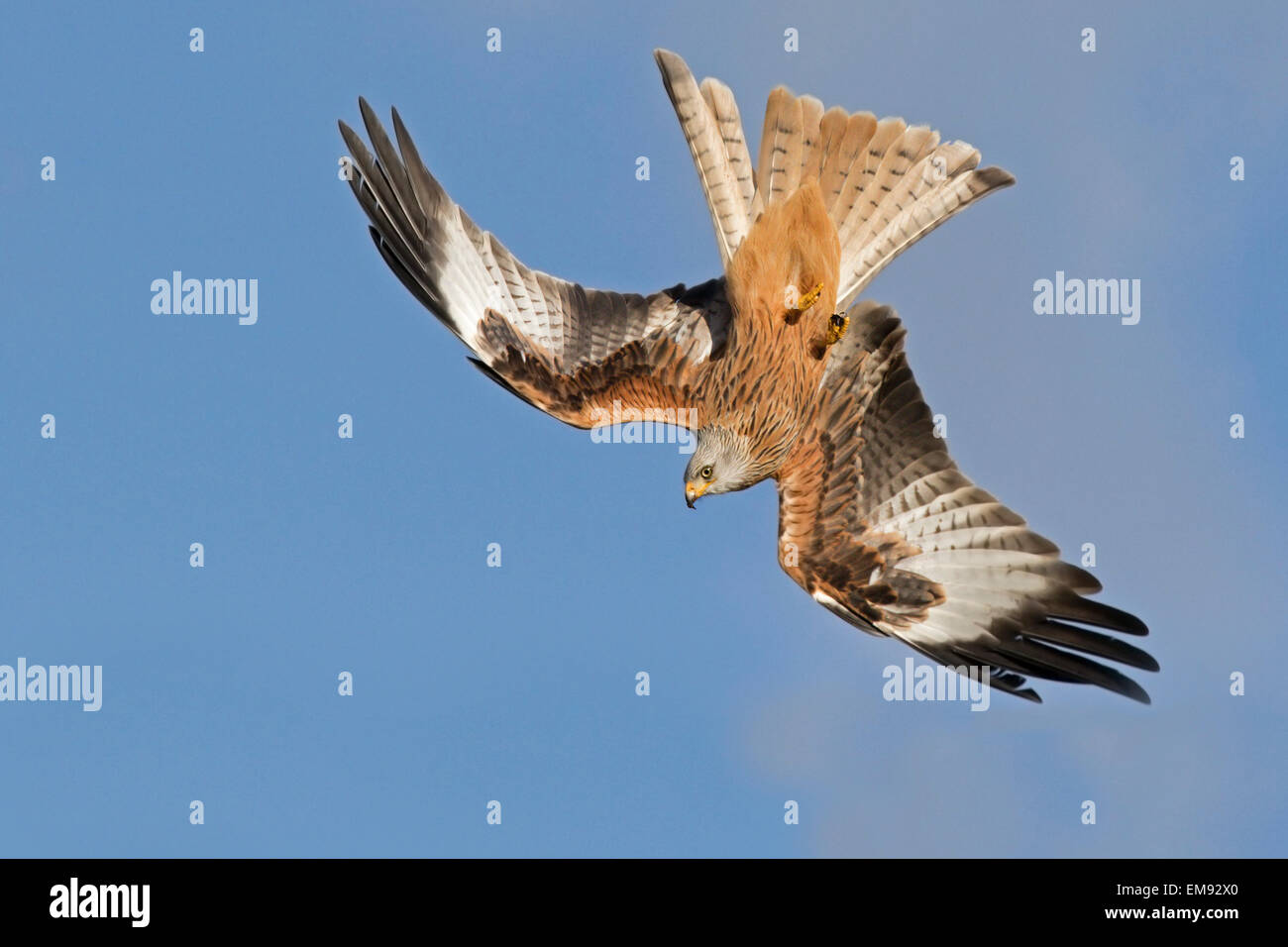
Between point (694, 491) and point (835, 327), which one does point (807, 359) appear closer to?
point (835, 327)

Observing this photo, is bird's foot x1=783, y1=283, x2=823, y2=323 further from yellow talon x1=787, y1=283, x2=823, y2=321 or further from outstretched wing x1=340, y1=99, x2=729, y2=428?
outstretched wing x1=340, y1=99, x2=729, y2=428

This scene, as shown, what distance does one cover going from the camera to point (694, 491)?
32.9 ft

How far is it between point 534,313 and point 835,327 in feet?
6.58

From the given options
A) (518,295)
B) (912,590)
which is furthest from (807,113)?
(912,590)

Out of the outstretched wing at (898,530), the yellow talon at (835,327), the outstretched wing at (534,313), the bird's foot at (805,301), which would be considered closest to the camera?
the bird's foot at (805,301)

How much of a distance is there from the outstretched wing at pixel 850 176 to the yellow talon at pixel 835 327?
0.16 m

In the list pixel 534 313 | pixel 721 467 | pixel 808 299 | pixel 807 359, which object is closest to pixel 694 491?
pixel 721 467

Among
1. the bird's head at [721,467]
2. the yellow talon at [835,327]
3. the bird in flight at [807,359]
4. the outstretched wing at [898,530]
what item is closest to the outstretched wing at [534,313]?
the bird in flight at [807,359]

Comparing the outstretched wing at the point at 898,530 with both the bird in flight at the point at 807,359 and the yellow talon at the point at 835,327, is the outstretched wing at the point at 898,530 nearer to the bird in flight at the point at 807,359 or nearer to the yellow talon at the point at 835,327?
the bird in flight at the point at 807,359

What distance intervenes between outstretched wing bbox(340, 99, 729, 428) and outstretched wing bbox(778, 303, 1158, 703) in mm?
864

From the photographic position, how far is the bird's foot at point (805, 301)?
972 centimetres

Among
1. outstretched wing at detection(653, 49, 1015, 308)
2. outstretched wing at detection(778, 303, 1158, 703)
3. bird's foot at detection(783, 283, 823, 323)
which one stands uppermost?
outstretched wing at detection(653, 49, 1015, 308)

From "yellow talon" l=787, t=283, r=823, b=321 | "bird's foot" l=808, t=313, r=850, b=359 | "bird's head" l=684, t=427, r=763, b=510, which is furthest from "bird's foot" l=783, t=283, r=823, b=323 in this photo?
"bird's head" l=684, t=427, r=763, b=510

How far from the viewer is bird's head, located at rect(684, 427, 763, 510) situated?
32.8 feet
